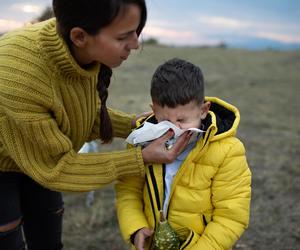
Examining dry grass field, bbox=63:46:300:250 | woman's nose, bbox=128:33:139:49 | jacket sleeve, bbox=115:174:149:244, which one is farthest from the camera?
dry grass field, bbox=63:46:300:250

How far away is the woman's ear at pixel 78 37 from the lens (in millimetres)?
1648

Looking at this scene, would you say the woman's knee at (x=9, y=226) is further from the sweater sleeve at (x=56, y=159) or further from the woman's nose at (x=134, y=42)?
the woman's nose at (x=134, y=42)

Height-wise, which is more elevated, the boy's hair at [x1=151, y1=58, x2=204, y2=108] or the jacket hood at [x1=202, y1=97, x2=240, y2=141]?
the boy's hair at [x1=151, y1=58, x2=204, y2=108]

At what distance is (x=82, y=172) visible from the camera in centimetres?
184

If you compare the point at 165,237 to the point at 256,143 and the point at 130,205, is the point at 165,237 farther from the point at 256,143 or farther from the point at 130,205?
the point at 256,143

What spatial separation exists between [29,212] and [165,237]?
0.81 metres

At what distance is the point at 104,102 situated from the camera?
6.88ft

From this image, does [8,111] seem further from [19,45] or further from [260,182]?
[260,182]

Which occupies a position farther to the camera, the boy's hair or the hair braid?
the hair braid

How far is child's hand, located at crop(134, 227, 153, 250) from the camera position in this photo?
189cm

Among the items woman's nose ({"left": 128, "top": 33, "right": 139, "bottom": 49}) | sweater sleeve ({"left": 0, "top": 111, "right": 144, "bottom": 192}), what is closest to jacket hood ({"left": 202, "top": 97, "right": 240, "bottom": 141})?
sweater sleeve ({"left": 0, "top": 111, "right": 144, "bottom": 192})

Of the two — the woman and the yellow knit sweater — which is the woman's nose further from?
the yellow knit sweater

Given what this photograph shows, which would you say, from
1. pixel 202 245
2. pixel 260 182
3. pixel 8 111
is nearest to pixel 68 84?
pixel 8 111

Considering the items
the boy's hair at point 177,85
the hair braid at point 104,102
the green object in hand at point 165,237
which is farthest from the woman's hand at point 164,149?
the hair braid at point 104,102
